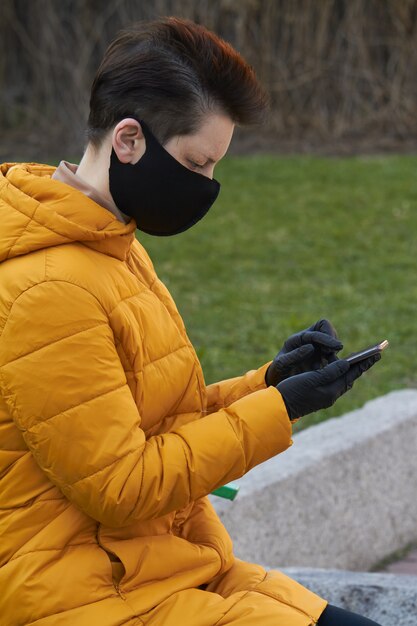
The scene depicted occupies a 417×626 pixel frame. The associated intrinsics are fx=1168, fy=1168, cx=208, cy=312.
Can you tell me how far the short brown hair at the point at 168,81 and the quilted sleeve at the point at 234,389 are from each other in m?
0.63

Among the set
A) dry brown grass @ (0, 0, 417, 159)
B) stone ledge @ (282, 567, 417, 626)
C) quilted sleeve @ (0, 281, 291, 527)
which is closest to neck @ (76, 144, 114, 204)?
quilted sleeve @ (0, 281, 291, 527)

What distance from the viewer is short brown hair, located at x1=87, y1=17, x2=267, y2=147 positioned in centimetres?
228

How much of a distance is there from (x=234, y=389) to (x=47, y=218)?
0.70m

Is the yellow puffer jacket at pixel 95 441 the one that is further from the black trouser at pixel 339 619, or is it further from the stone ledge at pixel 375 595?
the stone ledge at pixel 375 595

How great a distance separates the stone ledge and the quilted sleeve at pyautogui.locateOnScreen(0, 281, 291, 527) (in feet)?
3.63

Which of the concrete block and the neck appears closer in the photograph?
the neck

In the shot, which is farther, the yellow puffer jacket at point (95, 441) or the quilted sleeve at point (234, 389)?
the quilted sleeve at point (234, 389)

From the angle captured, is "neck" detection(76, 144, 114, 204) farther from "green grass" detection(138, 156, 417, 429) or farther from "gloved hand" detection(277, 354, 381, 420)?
"green grass" detection(138, 156, 417, 429)

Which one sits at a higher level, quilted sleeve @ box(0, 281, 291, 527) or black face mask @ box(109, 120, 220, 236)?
black face mask @ box(109, 120, 220, 236)

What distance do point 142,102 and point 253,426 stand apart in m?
A: 0.67

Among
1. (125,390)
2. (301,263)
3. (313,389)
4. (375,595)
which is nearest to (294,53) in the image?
(301,263)

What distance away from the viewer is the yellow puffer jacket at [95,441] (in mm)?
2133

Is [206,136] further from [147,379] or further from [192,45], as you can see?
[147,379]

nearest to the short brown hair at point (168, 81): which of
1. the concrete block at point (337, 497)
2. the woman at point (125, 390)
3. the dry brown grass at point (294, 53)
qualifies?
the woman at point (125, 390)
